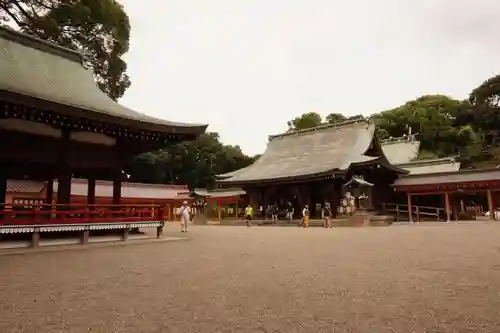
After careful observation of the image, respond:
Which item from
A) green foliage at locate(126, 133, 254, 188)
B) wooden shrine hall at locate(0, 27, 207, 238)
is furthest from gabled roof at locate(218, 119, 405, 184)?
green foliage at locate(126, 133, 254, 188)

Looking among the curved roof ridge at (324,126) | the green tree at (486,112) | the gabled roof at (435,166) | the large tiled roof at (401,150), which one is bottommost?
the gabled roof at (435,166)

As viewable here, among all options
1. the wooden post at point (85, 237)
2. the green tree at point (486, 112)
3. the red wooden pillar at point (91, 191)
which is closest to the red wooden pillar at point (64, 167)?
the wooden post at point (85, 237)

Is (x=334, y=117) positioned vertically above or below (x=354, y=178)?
above

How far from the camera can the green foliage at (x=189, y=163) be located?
50.5 metres

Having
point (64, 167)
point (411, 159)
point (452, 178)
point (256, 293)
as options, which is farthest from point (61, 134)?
point (411, 159)

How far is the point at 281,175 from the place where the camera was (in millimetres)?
27656

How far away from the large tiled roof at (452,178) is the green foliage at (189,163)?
90.6 feet

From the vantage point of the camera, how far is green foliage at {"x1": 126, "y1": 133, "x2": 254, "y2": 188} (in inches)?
1987

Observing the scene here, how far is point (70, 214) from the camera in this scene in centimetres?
1188

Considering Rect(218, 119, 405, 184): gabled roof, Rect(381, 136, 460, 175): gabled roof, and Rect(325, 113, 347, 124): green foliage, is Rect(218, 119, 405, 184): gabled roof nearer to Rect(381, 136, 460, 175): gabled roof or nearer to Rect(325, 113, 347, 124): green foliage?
Rect(381, 136, 460, 175): gabled roof

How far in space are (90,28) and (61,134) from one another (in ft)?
42.2

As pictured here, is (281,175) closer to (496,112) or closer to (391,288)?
(391,288)

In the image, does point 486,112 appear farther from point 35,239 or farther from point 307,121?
point 35,239

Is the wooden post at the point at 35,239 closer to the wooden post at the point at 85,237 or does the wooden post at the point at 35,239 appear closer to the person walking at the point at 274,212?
the wooden post at the point at 85,237
